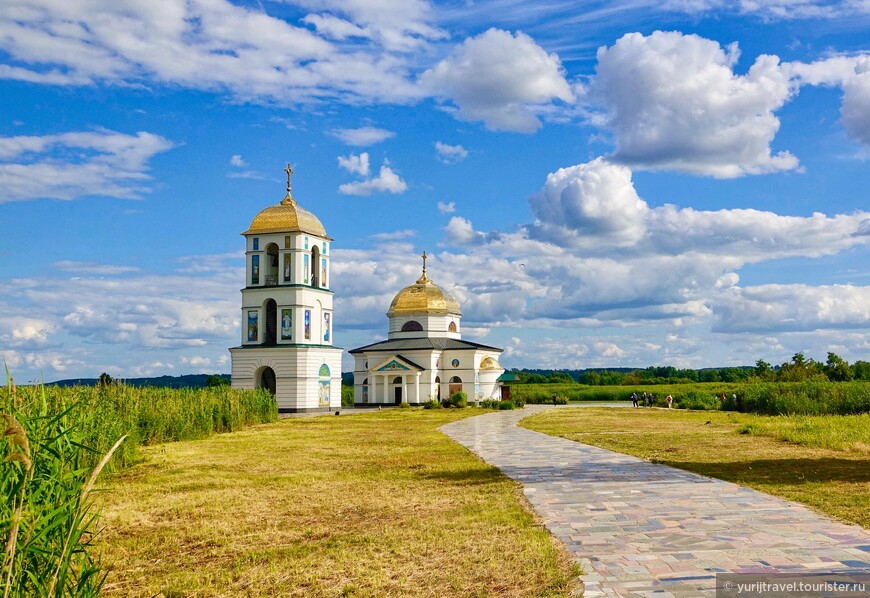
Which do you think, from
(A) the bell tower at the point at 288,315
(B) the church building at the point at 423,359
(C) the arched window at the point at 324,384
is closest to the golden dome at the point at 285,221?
(A) the bell tower at the point at 288,315

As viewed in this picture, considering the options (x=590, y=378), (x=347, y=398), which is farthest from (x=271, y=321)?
(x=590, y=378)

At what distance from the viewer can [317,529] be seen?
8.67 m

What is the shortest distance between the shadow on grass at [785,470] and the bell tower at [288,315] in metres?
31.5

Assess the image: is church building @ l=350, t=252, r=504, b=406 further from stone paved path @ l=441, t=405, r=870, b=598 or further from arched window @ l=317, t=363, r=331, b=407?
stone paved path @ l=441, t=405, r=870, b=598

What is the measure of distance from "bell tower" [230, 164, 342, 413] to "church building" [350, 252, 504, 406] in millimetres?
6947

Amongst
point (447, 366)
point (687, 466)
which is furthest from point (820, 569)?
point (447, 366)

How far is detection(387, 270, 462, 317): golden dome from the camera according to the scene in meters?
58.9

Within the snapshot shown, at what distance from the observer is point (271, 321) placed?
46.0 meters

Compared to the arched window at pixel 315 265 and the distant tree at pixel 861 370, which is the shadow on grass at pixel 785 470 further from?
the distant tree at pixel 861 370

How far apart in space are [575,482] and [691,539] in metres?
4.35

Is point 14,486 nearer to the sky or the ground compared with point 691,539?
nearer to the sky

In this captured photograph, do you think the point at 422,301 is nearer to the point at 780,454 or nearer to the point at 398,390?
the point at 398,390

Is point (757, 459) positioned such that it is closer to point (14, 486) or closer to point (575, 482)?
point (575, 482)

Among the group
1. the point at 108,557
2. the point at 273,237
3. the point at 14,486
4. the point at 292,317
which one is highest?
the point at 273,237
